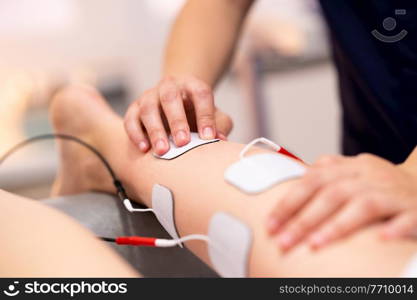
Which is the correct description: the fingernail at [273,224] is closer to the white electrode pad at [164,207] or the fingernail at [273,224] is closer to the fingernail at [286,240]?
the fingernail at [286,240]

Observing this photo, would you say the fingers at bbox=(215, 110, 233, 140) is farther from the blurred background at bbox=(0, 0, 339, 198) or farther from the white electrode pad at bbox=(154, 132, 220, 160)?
the blurred background at bbox=(0, 0, 339, 198)

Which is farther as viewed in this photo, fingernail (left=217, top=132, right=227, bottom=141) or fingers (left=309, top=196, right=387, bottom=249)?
fingernail (left=217, top=132, right=227, bottom=141)

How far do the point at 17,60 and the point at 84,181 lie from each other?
1863mm

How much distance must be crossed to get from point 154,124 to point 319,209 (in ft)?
1.32

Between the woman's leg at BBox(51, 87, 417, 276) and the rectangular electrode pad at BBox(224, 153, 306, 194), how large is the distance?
11 mm

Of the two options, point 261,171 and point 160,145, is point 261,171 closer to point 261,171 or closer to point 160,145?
point 261,171

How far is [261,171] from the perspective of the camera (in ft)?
2.12

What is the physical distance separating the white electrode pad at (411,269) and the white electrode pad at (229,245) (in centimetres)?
17

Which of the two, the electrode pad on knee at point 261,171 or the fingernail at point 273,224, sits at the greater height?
the electrode pad on knee at point 261,171

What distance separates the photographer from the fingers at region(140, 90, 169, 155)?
0.83 m

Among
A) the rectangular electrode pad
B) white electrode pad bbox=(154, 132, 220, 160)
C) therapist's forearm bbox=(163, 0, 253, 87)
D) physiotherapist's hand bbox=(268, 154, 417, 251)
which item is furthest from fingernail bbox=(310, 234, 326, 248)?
therapist's forearm bbox=(163, 0, 253, 87)

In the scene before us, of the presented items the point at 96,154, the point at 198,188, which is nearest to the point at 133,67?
the point at 96,154

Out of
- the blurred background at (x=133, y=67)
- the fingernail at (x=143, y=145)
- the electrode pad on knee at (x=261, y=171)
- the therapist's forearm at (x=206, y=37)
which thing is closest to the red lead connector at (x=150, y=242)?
the electrode pad on knee at (x=261, y=171)

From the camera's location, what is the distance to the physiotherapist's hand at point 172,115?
84 cm
